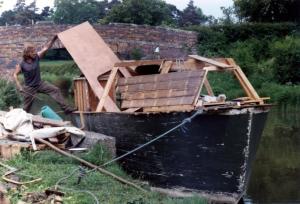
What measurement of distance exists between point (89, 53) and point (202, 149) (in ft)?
11.4

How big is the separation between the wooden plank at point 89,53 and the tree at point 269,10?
68.8ft

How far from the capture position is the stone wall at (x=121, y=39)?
30.6 meters

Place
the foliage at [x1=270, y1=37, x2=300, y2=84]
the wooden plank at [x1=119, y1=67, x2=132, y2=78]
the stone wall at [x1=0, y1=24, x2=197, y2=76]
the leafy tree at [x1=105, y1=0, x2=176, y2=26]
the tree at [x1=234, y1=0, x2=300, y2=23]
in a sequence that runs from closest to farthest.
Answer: the wooden plank at [x1=119, y1=67, x2=132, y2=78] < the foliage at [x1=270, y1=37, x2=300, y2=84] < the stone wall at [x1=0, y1=24, x2=197, y2=76] < the tree at [x1=234, y1=0, x2=300, y2=23] < the leafy tree at [x1=105, y1=0, x2=176, y2=26]

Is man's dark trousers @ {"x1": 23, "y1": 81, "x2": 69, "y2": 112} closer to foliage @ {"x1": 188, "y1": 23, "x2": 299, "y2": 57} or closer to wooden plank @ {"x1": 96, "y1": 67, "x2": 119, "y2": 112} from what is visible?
wooden plank @ {"x1": 96, "y1": 67, "x2": 119, "y2": 112}

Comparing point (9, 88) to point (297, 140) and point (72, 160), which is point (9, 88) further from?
point (72, 160)

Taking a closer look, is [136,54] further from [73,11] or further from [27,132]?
[73,11]

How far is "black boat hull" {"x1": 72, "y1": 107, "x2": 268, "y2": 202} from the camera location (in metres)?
8.79

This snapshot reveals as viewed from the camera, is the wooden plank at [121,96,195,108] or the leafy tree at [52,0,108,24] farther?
the leafy tree at [52,0,108,24]

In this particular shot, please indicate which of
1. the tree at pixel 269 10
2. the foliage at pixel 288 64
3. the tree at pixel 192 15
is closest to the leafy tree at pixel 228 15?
the tree at pixel 269 10

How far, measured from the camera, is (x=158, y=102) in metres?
9.44

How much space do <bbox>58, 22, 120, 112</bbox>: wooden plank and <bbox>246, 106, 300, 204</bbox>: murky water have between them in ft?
10.4

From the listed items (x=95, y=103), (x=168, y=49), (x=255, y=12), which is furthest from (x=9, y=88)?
(x=255, y=12)

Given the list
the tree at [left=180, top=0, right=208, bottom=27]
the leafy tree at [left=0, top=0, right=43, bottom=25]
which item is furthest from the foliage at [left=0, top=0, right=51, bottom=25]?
the tree at [left=180, top=0, right=208, bottom=27]

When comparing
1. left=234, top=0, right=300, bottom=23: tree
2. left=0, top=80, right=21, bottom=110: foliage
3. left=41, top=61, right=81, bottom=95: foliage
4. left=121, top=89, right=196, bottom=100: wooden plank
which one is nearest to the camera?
left=121, top=89, right=196, bottom=100: wooden plank
